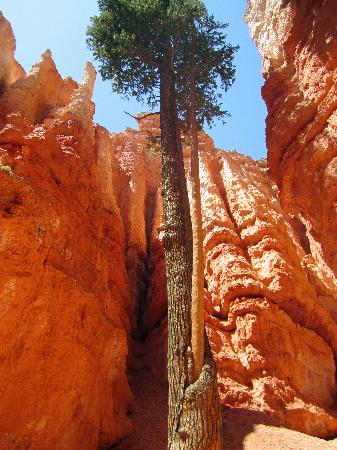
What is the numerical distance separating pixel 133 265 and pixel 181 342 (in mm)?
10494

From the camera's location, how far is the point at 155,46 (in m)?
11.5

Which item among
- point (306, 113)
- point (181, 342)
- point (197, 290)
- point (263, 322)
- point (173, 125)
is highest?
point (173, 125)

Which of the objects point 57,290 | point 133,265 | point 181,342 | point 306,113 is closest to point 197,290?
point 181,342

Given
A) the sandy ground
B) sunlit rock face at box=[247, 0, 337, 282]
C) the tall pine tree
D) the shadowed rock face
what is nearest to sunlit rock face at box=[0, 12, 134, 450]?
the shadowed rock face

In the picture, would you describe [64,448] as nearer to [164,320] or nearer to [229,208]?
[164,320]

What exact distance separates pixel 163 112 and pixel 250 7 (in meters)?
7.15

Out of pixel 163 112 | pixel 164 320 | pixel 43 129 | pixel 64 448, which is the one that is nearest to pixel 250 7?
pixel 163 112

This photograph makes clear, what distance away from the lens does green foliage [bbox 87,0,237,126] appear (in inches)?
445

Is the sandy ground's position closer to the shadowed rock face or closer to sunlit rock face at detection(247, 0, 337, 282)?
the shadowed rock face

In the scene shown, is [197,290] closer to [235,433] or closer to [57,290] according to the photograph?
[57,290]

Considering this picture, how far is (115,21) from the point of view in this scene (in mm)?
11867

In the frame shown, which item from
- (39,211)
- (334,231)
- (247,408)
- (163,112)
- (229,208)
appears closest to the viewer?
(334,231)

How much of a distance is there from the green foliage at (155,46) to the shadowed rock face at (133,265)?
1.65m

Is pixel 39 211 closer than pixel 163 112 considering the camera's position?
Yes
